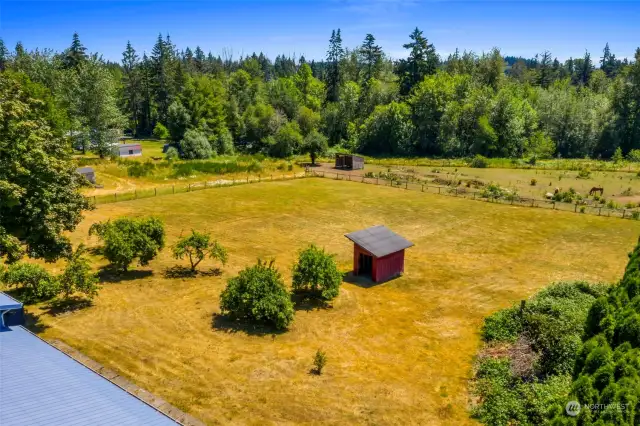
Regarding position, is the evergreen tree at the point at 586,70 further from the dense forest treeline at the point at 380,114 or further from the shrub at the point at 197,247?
the shrub at the point at 197,247

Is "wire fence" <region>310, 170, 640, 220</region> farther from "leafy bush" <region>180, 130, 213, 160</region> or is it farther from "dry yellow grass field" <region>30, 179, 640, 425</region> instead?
"leafy bush" <region>180, 130, 213, 160</region>

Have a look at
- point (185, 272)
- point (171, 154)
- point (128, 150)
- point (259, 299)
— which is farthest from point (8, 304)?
point (128, 150)

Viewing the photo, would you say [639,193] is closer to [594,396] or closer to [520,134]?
[520,134]

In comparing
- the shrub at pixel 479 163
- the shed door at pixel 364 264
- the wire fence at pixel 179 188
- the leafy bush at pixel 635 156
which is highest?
the leafy bush at pixel 635 156

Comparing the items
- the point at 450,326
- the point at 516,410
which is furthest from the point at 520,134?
the point at 516,410

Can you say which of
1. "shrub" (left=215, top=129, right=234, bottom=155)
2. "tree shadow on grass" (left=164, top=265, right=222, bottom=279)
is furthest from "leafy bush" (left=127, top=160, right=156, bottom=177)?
"tree shadow on grass" (left=164, top=265, right=222, bottom=279)

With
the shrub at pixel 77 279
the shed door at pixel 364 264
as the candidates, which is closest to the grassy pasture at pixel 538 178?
the shed door at pixel 364 264
